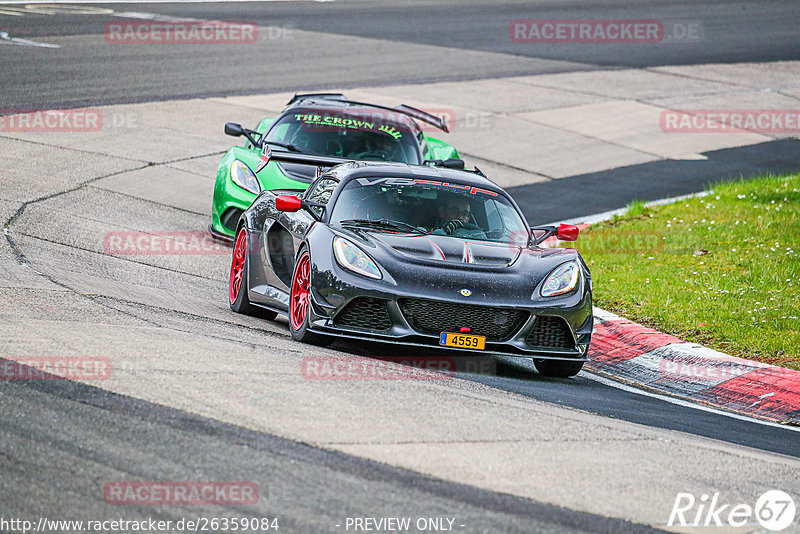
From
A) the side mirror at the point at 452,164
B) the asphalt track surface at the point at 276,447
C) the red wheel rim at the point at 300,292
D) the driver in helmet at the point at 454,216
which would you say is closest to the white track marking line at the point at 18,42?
the asphalt track surface at the point at 276,447

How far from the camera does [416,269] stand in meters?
8.27

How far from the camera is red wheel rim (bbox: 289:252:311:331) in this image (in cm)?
864

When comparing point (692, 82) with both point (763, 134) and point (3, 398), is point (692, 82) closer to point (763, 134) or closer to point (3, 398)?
point (763, 134)

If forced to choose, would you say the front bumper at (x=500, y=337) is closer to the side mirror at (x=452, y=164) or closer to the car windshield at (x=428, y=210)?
the car windshield at (x=428, y=210)

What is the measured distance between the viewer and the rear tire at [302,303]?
27.9 feet

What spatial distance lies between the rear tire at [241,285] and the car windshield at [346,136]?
346 cm

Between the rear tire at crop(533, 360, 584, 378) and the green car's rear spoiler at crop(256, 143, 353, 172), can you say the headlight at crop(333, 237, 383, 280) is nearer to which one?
the rear tire at crop(533, 360, 584, 378)

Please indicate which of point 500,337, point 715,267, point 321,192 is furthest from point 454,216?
point 715,267

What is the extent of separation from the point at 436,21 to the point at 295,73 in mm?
9150

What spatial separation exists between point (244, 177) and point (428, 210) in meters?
3.98

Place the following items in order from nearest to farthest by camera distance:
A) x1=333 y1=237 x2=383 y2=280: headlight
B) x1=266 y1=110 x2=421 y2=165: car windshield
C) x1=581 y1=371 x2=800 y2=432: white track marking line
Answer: x1=581 y1=371 x2=800 y2=432: white track marking line
x1=333 y1=237 x2=383 y2=280: headlight
x1=266 y1=110 x2=421 y2=165: car windshield

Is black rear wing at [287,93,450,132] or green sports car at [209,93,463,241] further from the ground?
black rear wing at [287,93,450,132]

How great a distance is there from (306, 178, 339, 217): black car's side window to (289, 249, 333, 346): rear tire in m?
0.61

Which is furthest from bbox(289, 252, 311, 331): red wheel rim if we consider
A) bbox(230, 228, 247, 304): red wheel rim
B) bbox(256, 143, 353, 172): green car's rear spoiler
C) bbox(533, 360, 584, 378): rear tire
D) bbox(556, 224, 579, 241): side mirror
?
bbox(256, 143, 353, 172): green car's rear spoiler
